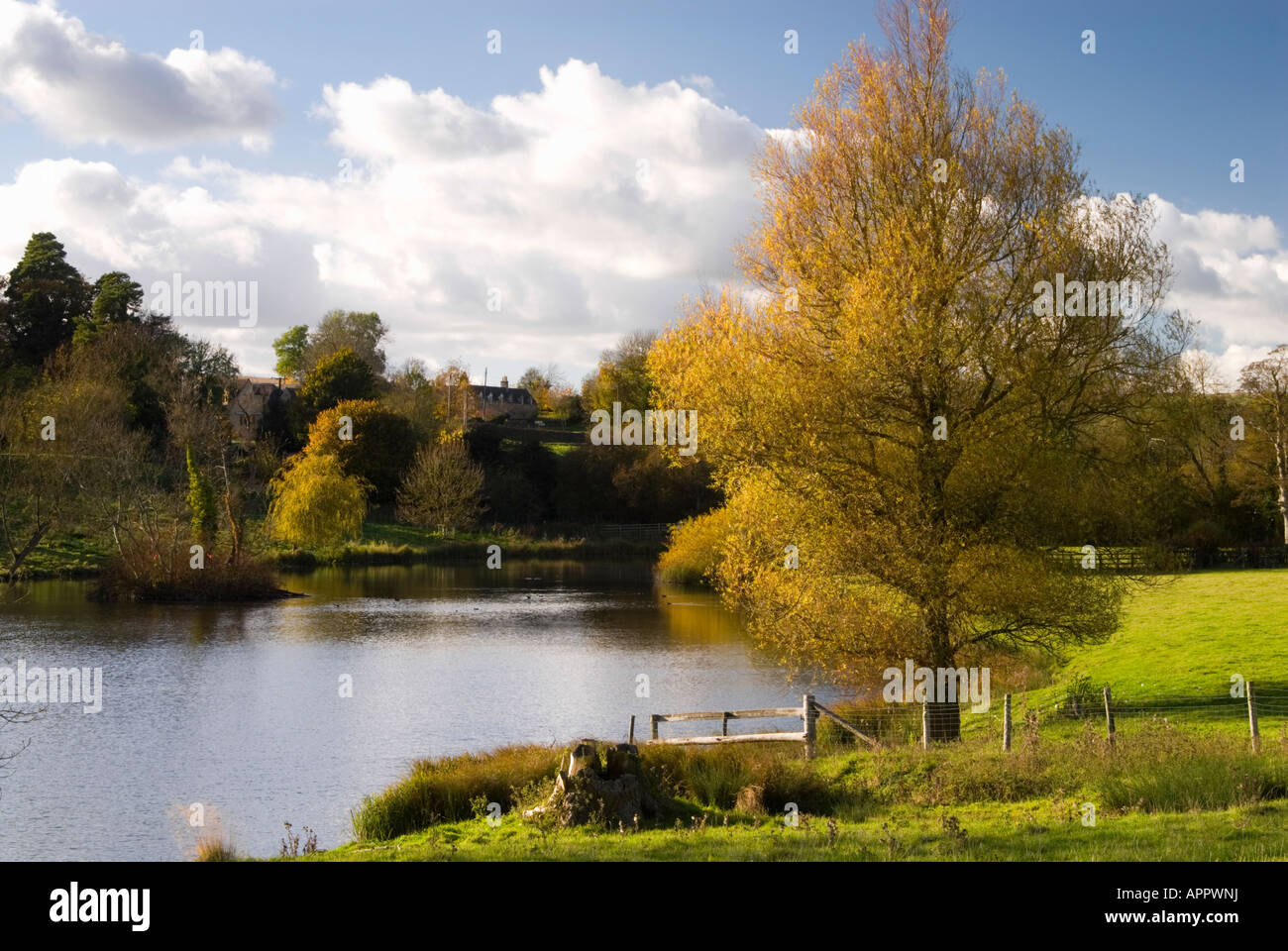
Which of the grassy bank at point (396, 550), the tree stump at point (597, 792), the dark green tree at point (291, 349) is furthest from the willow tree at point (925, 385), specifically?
the dark green tree at point (291, 349)

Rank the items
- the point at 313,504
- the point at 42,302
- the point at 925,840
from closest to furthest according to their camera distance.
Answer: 1. the point at 925,840
2. the point at 313,504
3. the point at 42,302

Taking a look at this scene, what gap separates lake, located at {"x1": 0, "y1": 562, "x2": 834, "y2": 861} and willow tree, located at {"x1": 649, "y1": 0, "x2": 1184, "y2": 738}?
617 cm

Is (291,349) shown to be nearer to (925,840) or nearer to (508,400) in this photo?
(508,400)

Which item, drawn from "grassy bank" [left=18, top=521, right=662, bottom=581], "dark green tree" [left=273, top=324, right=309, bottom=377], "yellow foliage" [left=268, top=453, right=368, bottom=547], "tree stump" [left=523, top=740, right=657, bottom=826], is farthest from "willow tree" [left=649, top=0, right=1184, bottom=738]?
"dark green tree" [left=273, top=324, right=309, bottom=377]

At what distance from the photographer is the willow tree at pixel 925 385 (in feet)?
61.0

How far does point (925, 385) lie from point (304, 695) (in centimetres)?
1796

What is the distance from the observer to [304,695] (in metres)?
27.8

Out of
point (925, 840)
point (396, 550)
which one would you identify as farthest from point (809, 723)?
point (396, 550)

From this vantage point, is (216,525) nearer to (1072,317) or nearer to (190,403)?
(190,403)

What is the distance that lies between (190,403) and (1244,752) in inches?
2034

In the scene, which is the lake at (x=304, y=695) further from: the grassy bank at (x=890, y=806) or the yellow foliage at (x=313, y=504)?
the yellow foliage at (x=313, y=504)

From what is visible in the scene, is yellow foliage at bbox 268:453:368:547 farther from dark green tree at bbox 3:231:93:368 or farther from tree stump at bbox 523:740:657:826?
tree stump at bbox 523:740:657:826

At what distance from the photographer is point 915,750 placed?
17.4 metres
